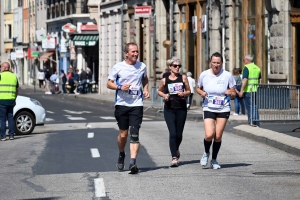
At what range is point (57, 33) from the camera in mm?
85000

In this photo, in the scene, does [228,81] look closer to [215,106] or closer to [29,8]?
[215,106]

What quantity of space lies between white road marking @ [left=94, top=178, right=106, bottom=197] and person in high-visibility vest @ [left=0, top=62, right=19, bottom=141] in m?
9.84

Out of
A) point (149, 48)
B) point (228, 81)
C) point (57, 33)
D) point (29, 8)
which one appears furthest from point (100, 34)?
point (228, 81)

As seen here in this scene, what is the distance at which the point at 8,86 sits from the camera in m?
23.0

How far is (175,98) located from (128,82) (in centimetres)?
118

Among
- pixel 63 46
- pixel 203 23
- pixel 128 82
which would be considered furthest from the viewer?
pixel 63 46

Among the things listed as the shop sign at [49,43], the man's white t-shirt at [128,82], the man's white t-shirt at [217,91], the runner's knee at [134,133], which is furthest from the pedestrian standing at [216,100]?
the shop sign at [49,43]

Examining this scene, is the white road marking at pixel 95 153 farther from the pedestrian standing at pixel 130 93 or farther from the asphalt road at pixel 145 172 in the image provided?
the pedestrian standing at pixel 130 93

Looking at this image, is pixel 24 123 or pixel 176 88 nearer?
pixel 176 88

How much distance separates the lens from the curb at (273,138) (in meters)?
17.7

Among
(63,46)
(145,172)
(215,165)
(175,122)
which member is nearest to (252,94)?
(175,122)

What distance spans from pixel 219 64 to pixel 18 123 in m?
10.9

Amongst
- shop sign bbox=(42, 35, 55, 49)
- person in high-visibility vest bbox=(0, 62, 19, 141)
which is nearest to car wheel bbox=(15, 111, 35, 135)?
person in high-visibility vest bbox=(0, 62, 19, 141)

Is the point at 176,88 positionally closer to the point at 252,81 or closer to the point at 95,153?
the point at 95,153
